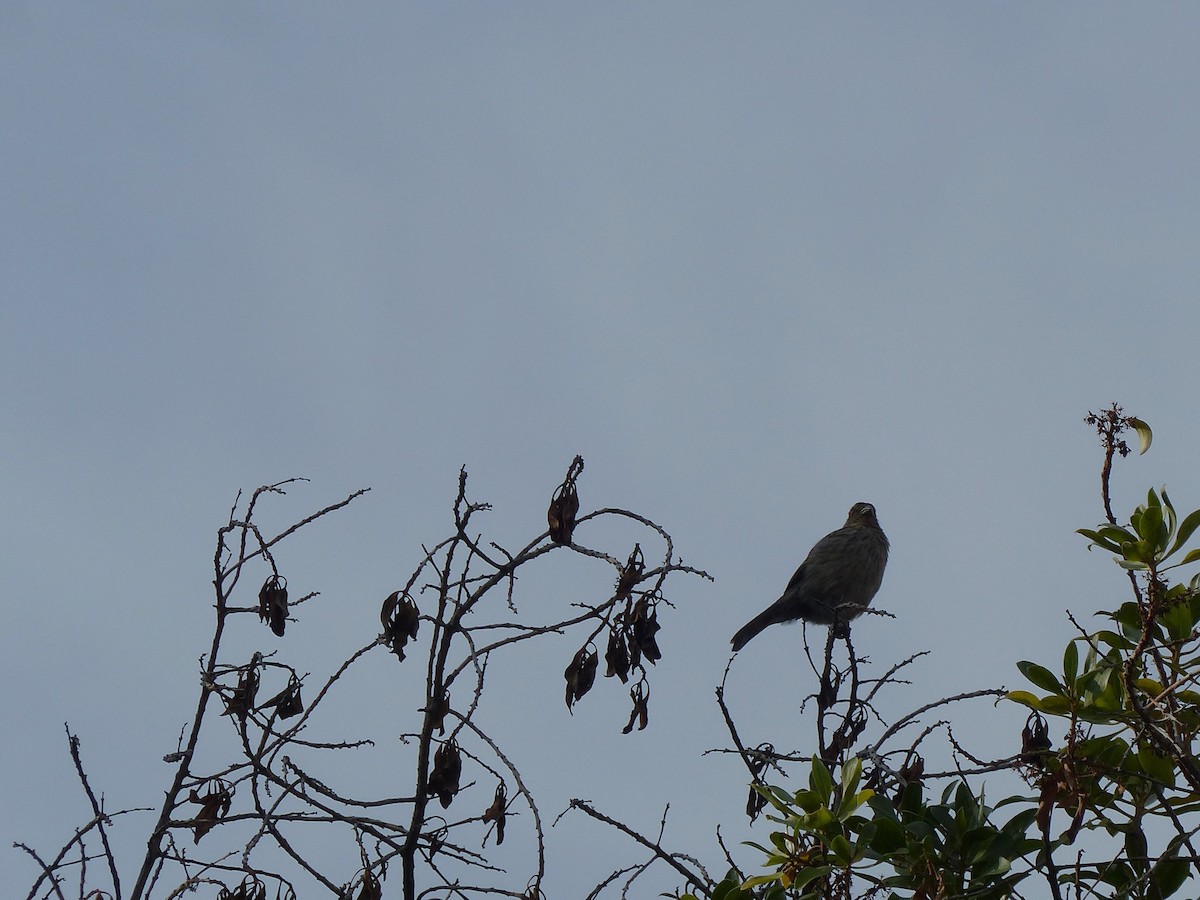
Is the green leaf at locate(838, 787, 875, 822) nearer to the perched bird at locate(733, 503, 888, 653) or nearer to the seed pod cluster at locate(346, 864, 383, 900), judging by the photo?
the seed pod cluster at locate(346, 864, 383, 900)

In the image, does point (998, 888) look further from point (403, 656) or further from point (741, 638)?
point (741, 638)

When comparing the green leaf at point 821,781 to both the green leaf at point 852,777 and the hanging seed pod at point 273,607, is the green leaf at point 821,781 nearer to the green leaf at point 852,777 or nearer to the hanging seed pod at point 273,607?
the green leaf at point 852,777

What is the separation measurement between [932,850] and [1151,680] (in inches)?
25.6

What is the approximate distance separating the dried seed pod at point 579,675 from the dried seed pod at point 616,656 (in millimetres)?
53

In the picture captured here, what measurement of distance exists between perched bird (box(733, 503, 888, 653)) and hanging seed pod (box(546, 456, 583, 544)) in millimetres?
6905

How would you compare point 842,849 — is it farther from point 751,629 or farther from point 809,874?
point 751,629

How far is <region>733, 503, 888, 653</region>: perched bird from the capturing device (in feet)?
34.2

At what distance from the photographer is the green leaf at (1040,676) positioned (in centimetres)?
308

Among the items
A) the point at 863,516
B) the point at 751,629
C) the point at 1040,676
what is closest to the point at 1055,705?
the point at 1040,676

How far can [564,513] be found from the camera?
11.4 ft

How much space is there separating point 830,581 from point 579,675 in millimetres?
7413

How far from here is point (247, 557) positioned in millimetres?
4309

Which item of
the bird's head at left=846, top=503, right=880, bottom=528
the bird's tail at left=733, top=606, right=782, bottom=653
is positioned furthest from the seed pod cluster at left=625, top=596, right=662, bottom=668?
the bird's head at left=846, top=503, right=880, bottom=528

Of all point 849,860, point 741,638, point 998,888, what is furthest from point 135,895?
point 741,638
